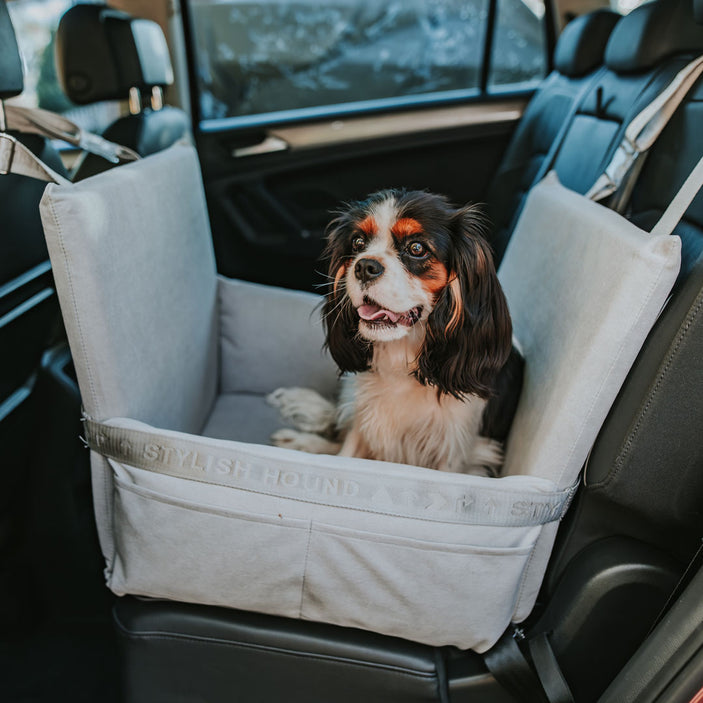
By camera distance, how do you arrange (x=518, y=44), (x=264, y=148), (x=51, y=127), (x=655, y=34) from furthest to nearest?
1. (x=518, y=44)
2. (x=264, y=148)
3. (x=655, y=34)
4. (x=51, y=127)

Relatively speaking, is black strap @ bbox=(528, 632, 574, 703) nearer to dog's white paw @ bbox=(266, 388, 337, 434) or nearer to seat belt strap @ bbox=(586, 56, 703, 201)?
dog's white paw @ bbox=(266, 388, 337, 434)

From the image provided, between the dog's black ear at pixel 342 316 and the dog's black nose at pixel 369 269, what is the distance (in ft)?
0.49

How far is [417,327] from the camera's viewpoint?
1429 mm

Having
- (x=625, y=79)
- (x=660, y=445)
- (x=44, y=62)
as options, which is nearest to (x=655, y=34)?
(x=625, y=79)

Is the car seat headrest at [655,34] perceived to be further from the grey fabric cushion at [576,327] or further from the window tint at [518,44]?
the window tint at [518,44]

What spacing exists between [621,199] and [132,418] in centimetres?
123

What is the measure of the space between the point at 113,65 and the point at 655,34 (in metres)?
1.64

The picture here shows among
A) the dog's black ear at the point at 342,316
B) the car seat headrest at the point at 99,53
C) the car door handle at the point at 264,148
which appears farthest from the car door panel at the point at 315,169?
the dog's black ear at the point at 342,316

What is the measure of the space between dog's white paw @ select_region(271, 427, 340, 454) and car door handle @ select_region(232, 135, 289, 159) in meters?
1.51

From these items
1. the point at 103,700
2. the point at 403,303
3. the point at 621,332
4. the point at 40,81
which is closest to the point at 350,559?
the point at 403,303

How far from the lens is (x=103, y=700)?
64.3 inches

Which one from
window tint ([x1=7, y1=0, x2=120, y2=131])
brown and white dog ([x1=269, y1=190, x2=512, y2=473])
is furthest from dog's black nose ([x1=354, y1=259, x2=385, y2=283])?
window tint ([x1=7, y1=0, x2=120, y2=131])

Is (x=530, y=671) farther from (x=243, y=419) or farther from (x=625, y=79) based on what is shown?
(x=625, y=79)

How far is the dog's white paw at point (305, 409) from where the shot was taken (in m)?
1.95
